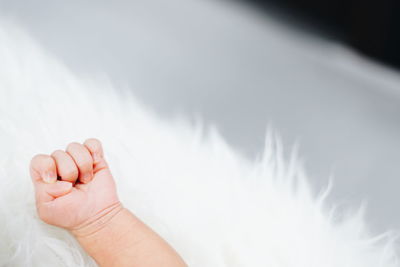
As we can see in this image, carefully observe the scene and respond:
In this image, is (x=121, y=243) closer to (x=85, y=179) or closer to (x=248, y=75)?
(x=85, y=179)

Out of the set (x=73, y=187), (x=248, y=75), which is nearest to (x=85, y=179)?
(x=73, y=187)

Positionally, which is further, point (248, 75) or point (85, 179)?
point (248, 75)

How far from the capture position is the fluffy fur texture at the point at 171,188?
59 cm

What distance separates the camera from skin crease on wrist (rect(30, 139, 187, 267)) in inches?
21.8

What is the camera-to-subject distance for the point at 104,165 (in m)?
0.60

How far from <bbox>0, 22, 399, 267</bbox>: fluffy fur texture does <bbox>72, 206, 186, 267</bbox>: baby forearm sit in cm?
2

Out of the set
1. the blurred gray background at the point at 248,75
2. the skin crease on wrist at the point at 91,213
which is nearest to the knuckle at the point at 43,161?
the skin crease on wrist at the point at 91,213

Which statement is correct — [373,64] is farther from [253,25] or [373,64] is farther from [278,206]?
[278,206]

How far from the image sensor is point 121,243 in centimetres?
56

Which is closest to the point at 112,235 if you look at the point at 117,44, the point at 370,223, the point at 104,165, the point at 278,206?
the point at 104,165

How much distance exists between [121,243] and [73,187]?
0.07 m

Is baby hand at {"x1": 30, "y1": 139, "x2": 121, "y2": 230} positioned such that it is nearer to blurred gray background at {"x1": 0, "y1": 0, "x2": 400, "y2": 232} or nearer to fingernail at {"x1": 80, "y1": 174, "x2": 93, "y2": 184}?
fingernail at {"x1": 80, "y1": 174, "x2": 93, "y2": 184}

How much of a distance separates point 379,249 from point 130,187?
0.92ft

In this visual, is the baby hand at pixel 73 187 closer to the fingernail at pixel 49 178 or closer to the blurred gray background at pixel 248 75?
the fingernail at pixel 49 178
